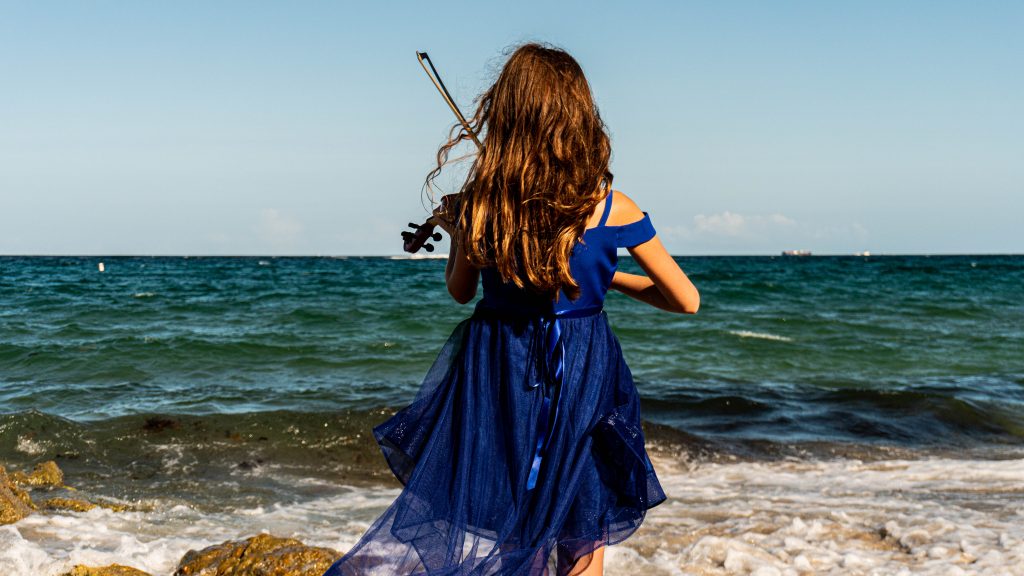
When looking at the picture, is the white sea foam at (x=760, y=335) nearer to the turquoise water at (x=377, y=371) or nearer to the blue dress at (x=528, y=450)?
the turquoise water at (x=377, y=371)

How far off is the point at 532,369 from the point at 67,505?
3.73 metres

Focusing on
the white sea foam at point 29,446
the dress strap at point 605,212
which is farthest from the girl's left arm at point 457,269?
the white sea foam at point 29,446

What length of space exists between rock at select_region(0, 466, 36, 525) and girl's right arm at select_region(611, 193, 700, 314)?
12.0 feet

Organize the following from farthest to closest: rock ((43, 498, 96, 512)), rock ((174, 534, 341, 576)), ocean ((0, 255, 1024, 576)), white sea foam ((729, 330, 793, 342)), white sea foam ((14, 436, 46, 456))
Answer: white sea foam ((729, 330, 793, 342)), white sea foam ((14, 436, 46, 456)), rock ((43, 498, 96, 512)), ocean ((0, 255, 1024, 576)), rock ((174, 534, 341, 576))

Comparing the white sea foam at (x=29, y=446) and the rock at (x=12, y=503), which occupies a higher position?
the rock at (x=12, y=503)

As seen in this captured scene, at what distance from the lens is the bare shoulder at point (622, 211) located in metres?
2.36

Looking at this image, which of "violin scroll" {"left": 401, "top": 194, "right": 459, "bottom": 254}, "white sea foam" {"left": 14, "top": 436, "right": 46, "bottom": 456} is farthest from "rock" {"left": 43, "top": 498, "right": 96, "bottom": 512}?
"violin scroll" {"left": 401, "top": 194, "right": 459, "bottom": 254}

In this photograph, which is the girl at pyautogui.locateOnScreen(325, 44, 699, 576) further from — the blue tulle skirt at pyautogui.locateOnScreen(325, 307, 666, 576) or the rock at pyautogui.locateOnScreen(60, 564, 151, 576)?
the rock at pyautogui.locateOnScreen(60, 564, 151, 576)

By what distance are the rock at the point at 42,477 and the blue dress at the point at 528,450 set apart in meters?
4.03

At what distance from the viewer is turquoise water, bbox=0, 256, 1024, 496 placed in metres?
7.67

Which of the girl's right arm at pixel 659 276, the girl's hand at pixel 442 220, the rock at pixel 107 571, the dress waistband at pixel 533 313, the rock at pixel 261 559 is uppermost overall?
the girl's hand at pixel 442 220

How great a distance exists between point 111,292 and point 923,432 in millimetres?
19460

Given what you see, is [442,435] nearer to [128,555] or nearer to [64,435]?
[128,555]

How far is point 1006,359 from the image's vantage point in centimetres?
1306
